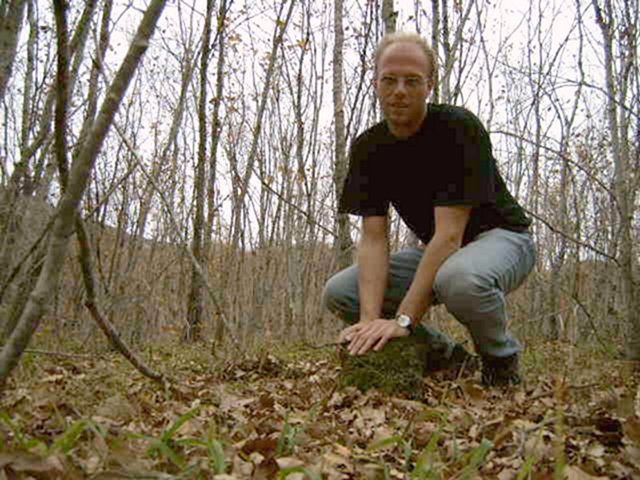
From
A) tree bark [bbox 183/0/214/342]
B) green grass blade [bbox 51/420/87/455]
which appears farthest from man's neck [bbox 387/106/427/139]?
tree bark [bbox 183/0/214/342]

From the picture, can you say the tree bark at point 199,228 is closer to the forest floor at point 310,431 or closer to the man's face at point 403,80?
the forest floor at point 310,431

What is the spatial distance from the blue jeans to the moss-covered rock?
0.85ft

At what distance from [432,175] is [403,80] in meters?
0.42

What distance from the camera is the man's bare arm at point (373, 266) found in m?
2.30

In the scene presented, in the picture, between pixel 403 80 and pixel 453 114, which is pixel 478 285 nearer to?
pixel 453 114

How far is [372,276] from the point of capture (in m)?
2.37

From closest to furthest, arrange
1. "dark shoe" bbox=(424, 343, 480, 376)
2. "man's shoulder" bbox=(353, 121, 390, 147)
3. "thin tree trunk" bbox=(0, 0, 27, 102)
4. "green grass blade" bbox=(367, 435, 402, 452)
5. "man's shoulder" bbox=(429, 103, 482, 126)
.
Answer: "green grass blade" bbox=(367, 435, 402, 452)
"thin tree trunk" bbox=(0, 0, 27, 102)
"man's shoulder" bbox=(429, 103, 482, 126)
"man's shoulder" bbox=(353, 121, 390, 147)
"dark shoe" bbox=(424, 343, 480, 376)

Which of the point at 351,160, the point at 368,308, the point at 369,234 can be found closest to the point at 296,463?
the point at 368,308

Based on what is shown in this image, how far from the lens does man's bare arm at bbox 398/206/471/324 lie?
2.13 metres

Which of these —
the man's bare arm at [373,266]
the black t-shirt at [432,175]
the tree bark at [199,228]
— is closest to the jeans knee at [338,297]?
the man's bare arm at [373,266]

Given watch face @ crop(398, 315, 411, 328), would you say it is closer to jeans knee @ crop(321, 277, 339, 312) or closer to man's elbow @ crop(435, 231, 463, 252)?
man's elbow @ crop(435, 231, 463, 252)

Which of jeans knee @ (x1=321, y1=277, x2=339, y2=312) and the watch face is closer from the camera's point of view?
the watch face

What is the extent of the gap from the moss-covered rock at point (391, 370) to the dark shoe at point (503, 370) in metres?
0.37

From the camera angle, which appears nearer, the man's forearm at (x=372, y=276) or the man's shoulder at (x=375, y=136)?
the man's forearm at (x=372, y=276)
